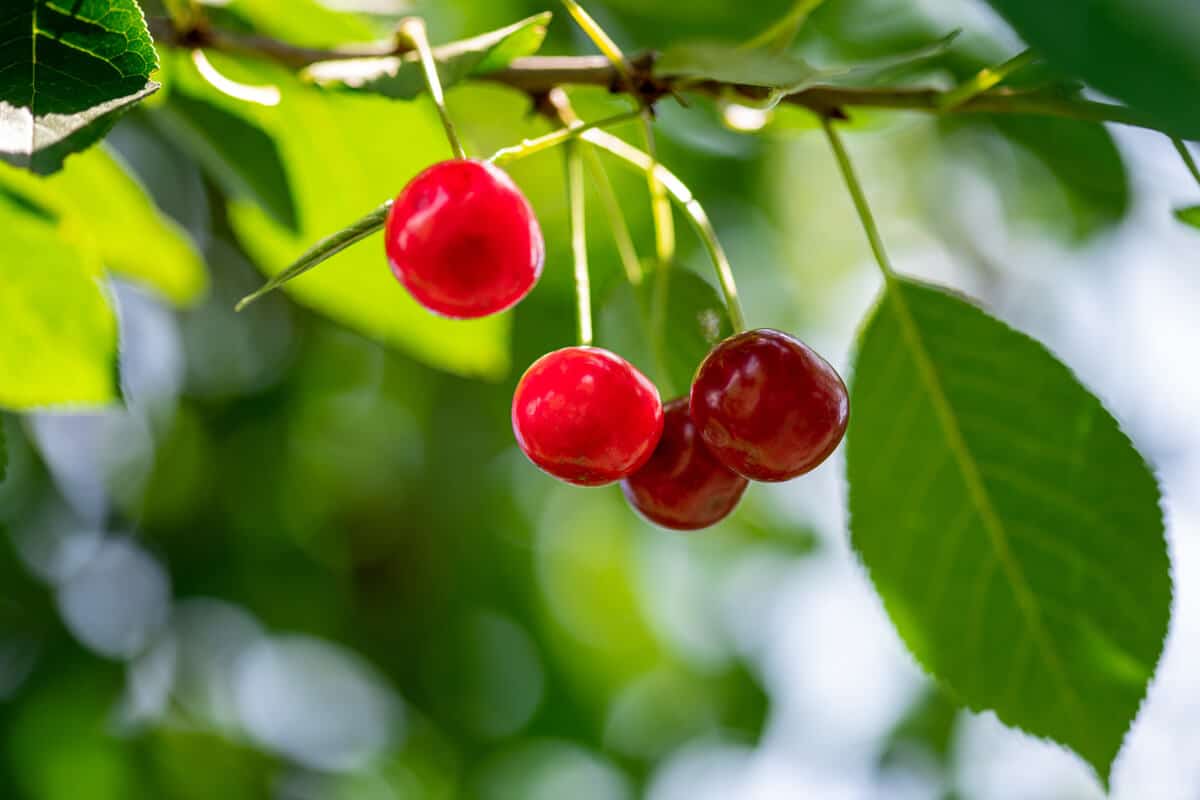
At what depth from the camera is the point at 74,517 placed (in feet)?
11.0

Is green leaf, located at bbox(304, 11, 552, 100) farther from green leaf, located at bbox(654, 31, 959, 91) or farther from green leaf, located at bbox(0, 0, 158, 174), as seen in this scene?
green leaf, located at bbox(0, 0, 158, 174)

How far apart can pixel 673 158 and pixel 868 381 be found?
1709 millimetres

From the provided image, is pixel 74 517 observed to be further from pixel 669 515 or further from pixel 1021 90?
pixel 1021 90

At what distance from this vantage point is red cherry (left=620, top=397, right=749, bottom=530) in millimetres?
1399

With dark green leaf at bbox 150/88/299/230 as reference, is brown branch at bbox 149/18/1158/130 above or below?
above

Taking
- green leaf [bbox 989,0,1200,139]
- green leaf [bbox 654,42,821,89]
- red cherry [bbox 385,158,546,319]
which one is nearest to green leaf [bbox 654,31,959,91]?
green leaf [bbox 654,42,821,89]

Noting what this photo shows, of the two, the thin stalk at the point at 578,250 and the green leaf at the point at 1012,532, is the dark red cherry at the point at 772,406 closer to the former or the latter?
the thin stalk at the point at 578,250

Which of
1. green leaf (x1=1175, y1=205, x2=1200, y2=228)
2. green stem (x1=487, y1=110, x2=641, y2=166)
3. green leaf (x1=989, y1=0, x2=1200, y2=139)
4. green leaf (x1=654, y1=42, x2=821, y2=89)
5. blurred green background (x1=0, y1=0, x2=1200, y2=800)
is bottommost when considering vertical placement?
blurred green background (x1=0, y1=0, x2=1200, y2=800)

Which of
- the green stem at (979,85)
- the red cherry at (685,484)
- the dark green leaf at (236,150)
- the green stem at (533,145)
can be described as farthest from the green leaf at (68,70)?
the green stem at (979,85)

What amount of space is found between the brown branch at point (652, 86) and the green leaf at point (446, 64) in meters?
0.05

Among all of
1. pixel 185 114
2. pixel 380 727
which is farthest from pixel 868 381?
pixel 380 727

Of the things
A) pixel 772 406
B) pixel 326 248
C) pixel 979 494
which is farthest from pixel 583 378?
pixel 979 494

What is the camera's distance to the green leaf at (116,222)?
5.77 feet

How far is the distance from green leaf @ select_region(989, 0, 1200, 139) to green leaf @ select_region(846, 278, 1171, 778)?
0.87 meters
